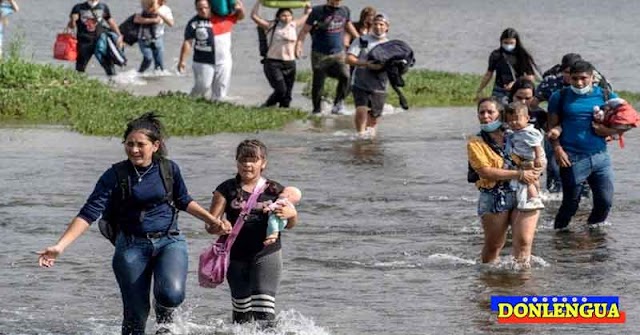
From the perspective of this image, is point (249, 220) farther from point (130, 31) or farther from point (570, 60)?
point (130, 31)

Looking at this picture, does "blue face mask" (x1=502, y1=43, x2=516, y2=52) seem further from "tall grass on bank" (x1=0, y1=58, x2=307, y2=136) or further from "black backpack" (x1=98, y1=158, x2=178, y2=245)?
"black backpack" (x1=98, y1=158, x2=178, y2=245)

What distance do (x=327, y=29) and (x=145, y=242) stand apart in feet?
40.5

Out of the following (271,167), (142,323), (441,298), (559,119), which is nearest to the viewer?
(142,323)

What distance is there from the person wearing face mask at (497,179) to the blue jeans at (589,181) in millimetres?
1722

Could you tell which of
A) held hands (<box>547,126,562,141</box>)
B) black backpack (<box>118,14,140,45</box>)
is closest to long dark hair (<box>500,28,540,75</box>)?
held hands (<box>547,126,562,141</box>)

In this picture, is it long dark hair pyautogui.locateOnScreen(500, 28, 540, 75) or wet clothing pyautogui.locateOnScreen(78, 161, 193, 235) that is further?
long dark hair pyautogui.locateOnScreen(500, 28, 540, 75)

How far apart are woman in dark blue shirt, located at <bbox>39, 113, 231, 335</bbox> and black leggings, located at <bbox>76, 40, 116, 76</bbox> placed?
51.2 ft

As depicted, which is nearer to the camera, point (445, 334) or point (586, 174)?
point (445, 334)

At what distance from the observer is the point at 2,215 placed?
14273 millimetres

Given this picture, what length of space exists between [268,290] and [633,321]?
2.63 meters

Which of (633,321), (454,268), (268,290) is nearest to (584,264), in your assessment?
(454,268)

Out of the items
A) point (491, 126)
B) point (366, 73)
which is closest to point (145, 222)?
point (491, 126)

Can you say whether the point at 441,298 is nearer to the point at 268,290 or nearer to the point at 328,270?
the point at 328,270

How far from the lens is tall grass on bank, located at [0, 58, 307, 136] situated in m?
19.6
